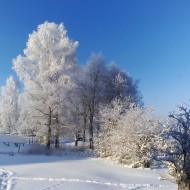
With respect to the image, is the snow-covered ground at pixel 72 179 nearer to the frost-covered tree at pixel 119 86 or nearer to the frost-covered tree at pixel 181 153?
the frost-covered tree at pixel 181 153

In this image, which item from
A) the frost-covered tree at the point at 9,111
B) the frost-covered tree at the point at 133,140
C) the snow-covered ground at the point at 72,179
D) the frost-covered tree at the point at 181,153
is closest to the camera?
the frost-covered tree at the point at 181,153

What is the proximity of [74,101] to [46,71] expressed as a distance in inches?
160

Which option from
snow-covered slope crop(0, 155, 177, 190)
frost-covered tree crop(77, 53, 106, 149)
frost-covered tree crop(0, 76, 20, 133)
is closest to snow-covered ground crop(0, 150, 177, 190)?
snow-covered slope crop(0, 155, 177, 190)

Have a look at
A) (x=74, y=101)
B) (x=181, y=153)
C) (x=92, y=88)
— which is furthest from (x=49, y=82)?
(x=181, y=153)

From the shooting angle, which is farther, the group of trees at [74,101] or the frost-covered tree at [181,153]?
the group of trees at [74,101]

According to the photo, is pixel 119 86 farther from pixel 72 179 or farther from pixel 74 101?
pixel 72 179

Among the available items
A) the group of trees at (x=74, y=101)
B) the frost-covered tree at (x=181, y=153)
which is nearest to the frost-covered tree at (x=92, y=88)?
the group of trees at (x=74, y=101)

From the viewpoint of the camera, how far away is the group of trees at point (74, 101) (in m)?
23.6

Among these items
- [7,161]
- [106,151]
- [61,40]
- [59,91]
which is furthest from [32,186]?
[61,40]

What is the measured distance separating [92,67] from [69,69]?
253 inches

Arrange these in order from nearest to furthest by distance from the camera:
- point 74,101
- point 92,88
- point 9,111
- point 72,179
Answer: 1. point 72,179
2. point 74,101
3. point 92,88
4. point 9,111

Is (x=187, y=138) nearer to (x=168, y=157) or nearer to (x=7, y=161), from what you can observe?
(x=168, y=157)

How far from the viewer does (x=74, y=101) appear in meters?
31.4

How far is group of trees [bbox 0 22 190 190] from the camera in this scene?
23.6m
